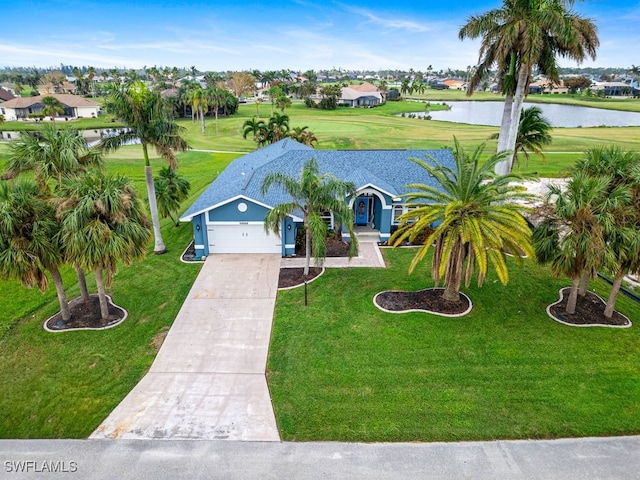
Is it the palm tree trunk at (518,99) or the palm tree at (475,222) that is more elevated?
the palm tree trunk at (518,99)

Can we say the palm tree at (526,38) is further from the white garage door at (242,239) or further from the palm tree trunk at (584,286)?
the white garage door at (242,239)

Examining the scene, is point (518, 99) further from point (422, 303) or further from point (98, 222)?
point (98, 222)

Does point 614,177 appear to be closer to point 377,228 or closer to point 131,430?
point 377,228

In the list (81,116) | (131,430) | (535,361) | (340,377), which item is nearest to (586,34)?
(535,361)

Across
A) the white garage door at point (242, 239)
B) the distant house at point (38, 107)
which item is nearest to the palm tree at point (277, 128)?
the white garage door at point (242, 239)

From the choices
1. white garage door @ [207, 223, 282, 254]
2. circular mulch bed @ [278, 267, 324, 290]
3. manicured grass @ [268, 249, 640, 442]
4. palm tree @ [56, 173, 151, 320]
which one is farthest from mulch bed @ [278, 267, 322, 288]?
palm tree @ [56, 173, 151, 320]

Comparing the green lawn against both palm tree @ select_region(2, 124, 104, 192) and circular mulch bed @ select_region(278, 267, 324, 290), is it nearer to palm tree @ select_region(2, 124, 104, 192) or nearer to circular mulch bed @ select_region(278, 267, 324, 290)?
circular mulch bed @ select_region(278, 267, 324, 290)
